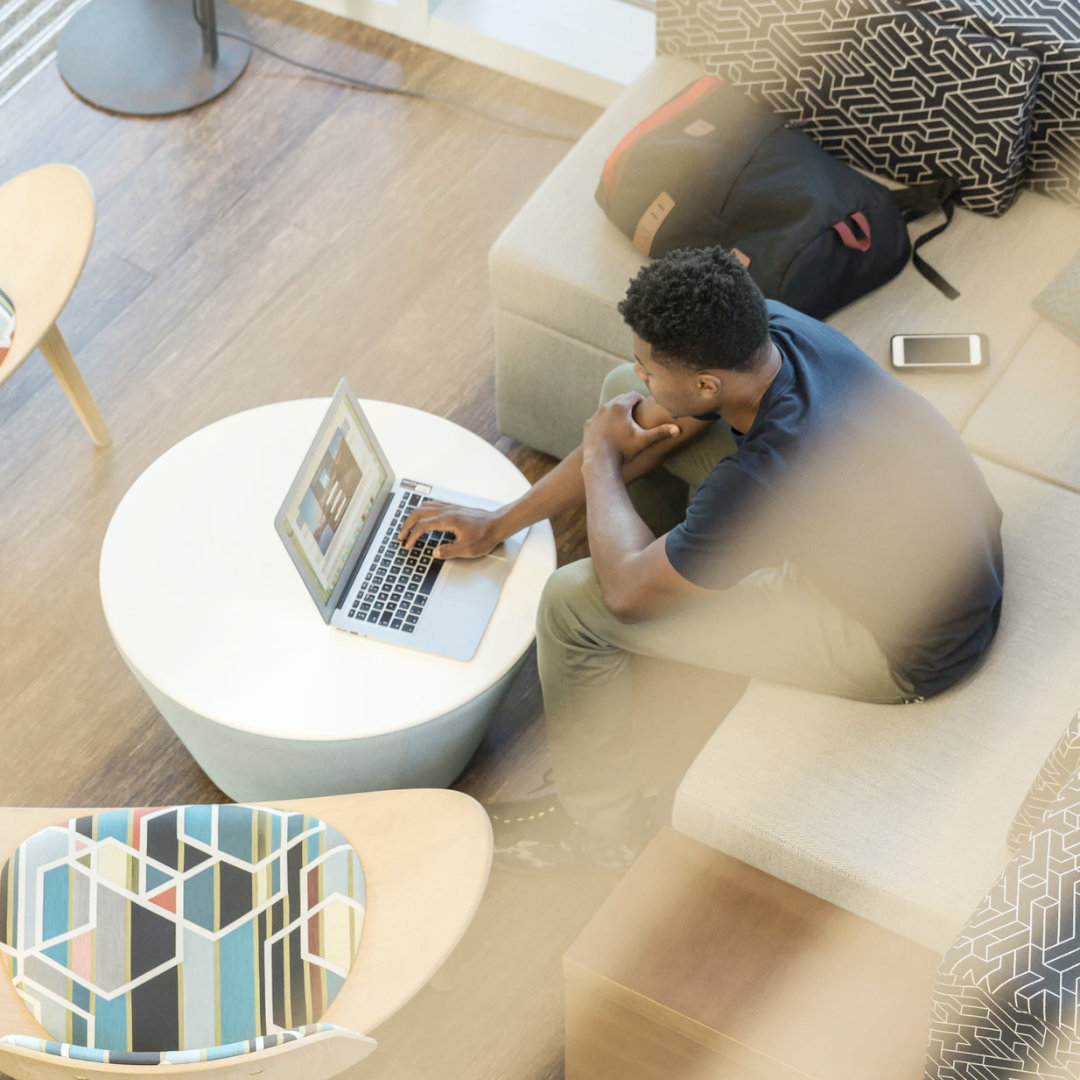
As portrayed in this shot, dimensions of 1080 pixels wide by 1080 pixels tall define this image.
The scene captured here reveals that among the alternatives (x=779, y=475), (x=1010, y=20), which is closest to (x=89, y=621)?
(x=779, y=475)

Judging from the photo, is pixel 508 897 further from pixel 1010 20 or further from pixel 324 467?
pixel 1010 20

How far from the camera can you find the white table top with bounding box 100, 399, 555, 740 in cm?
191

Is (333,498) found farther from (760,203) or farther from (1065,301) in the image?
(1065,301)

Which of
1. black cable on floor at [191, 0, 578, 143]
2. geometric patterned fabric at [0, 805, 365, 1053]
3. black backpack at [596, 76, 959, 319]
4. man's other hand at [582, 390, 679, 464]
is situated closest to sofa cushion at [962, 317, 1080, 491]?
black backpack at [596, 76, 959, 319]

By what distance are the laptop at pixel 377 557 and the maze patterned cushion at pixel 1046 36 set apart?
1.25m

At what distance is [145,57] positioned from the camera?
11.0ft

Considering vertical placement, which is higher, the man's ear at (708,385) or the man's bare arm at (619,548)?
the man's ear at (708,385)

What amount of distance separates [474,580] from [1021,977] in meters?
0.98

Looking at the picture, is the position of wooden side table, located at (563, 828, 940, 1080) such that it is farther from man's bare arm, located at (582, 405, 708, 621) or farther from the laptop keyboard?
the laptop keyboard

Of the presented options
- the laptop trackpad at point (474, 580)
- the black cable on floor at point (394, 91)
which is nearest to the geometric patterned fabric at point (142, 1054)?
the laptop trackpad at point (474, 580)

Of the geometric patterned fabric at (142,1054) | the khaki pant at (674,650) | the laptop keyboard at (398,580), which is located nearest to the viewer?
the geometric patterned fabric at (142,1054)

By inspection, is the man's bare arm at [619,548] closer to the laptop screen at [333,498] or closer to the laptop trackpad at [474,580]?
the laptop trackpad at [474,580]

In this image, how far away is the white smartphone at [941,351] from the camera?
2291mm

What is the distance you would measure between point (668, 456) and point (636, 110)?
32.8 inches
